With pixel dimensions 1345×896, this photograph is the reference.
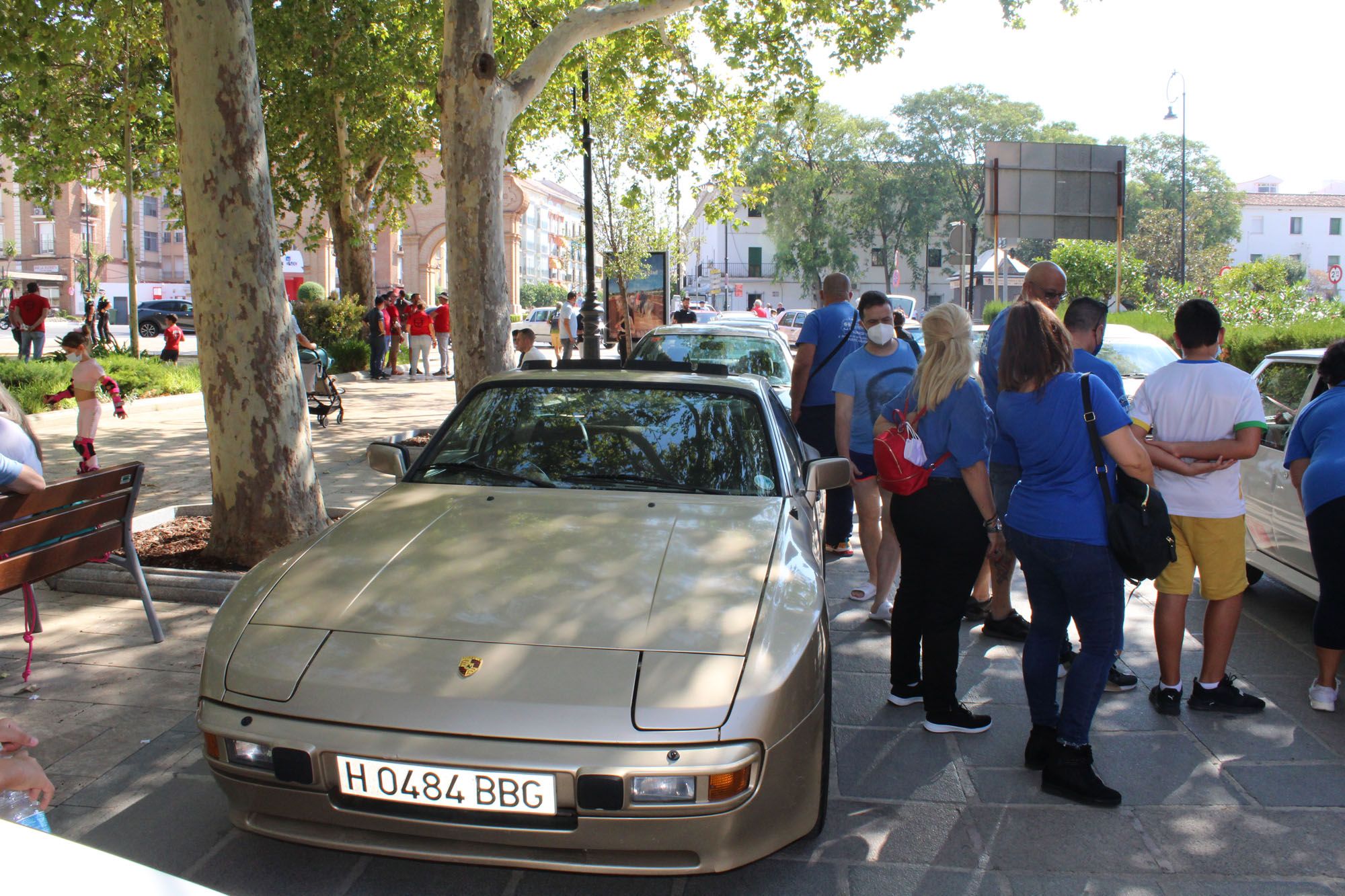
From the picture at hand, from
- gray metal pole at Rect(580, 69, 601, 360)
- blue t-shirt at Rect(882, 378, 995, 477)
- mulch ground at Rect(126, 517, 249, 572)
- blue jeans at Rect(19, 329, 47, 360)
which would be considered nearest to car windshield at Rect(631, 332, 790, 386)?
mulch ground at Rect(126, 517, 249, 572)

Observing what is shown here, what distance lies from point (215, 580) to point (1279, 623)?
6.16 metres

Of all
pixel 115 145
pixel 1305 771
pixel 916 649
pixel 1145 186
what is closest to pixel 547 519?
pixel 916 649

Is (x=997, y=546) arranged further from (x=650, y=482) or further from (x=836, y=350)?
(x=836, y=350)

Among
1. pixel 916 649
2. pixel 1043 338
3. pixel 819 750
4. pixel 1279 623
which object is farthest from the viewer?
pixel 1279 623

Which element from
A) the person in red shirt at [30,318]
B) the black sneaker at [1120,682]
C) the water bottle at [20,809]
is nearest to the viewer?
the water bottle at [20,809]

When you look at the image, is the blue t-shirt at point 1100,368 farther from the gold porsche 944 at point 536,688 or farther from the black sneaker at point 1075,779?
the gold porsche 944 at point 536,688

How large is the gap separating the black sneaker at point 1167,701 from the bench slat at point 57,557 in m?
4.89

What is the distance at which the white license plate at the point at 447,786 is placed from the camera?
104 inches

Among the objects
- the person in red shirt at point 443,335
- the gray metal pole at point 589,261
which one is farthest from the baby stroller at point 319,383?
the person in red shirt at point 443,335

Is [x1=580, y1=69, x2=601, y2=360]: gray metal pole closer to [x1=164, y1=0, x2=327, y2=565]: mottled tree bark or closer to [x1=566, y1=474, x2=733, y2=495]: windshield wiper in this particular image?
[x1=164, y1=0, x2=327, y2=565]: mottled tree bark

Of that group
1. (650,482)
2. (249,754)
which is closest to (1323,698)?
(650,482)

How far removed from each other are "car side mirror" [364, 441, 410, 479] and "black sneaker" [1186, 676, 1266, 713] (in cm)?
364

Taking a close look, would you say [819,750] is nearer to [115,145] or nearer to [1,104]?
[1,104]

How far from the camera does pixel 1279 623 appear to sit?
604cm
